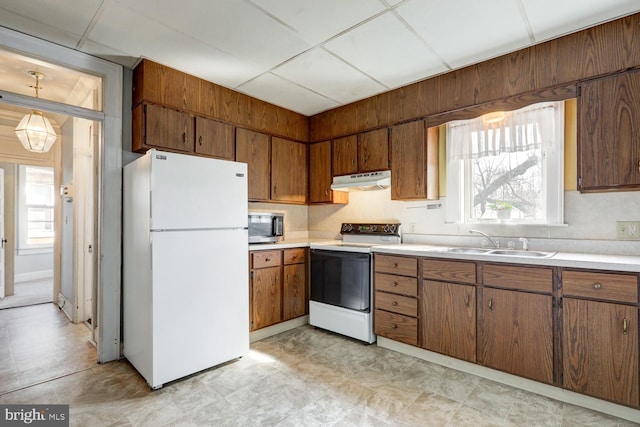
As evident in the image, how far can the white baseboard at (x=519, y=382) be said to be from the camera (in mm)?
1929

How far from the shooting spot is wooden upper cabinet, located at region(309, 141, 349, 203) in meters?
3.90

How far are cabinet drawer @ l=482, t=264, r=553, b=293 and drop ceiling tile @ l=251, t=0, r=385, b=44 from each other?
6.44ft

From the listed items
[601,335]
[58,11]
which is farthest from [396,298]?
[58,11]

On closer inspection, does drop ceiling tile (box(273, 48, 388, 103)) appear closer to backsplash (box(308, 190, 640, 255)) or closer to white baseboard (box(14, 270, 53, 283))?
backsplash (box(308, 190, 640, 255))

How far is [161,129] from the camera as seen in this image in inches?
110

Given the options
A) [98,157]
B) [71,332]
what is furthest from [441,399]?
[71,332]

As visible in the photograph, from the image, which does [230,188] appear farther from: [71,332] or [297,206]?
[71,332]

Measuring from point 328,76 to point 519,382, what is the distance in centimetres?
294

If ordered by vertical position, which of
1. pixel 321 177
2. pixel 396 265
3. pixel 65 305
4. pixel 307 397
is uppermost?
pixel 321 177

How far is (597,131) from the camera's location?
2.20 metres

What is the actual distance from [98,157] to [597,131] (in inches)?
156

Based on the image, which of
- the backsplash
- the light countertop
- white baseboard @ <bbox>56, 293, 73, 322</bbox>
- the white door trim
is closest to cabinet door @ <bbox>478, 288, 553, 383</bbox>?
the light countertop

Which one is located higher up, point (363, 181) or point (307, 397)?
point (363, 181)

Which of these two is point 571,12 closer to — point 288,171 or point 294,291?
point 288,171
